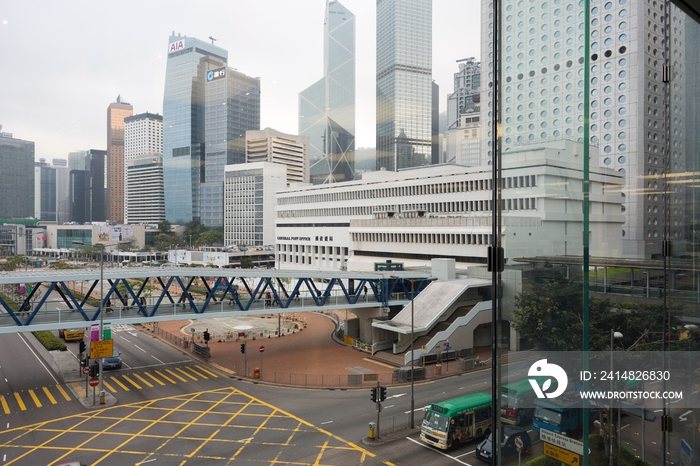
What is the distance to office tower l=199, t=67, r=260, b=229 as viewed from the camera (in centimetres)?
10294

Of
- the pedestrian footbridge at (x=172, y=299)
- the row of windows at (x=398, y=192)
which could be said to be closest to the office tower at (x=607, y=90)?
the pedestrian footbridge at (x=172, y=299)

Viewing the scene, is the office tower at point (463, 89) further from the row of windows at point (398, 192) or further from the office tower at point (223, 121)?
the office tower at point (223, 121)

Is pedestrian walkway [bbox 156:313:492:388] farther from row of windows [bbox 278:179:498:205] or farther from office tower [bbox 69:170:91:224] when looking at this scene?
office tower [bbox 69:170:91:224]

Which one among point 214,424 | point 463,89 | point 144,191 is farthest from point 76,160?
point 214,424

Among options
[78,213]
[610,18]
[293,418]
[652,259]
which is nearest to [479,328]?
[293,418]

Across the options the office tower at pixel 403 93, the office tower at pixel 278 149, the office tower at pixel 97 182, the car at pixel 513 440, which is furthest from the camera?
→ the office tower at pixel 278 149

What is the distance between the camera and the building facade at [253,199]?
7900 cm

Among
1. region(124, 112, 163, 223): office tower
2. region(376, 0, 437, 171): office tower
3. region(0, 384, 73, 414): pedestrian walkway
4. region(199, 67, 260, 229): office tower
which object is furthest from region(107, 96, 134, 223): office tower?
region(0, 384, 73, 414): pedestrian walkway

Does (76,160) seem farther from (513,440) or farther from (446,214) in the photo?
(513,440)

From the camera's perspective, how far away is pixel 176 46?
349ft

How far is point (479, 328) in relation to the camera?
2175 centimetres

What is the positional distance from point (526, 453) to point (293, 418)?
37.9 ft

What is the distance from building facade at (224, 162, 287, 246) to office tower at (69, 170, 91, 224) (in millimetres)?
22691

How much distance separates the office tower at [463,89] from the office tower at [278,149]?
37.0 metres
